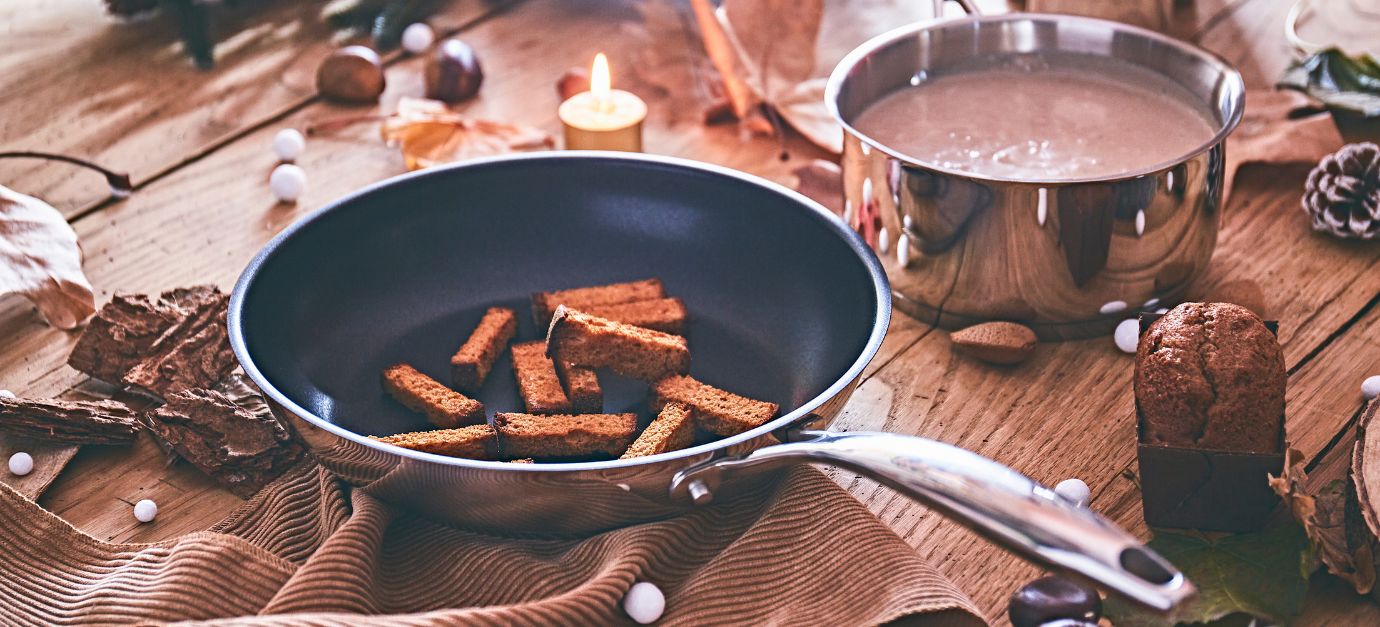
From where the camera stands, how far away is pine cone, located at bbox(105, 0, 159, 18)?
5.87 feet

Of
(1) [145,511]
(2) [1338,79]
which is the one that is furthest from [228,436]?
(2) [1338,79]

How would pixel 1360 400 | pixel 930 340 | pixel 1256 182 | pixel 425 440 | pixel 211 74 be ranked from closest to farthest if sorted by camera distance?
pixel 425 440
pixel 1360 400
pixel 930 340
pixel 1256 182
pixel 211 74

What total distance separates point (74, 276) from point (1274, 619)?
1.02 metres

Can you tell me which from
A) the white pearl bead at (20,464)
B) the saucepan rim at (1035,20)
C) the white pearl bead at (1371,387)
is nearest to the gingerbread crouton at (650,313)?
the saucepan rim at (1035,20)

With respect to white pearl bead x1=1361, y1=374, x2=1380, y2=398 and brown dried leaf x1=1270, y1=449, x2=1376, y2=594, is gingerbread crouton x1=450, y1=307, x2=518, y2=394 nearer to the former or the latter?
brown dried leaf x1=1270, y1=449, x2=1376, y2=594

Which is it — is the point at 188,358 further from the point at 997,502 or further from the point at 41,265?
the point at 997,502

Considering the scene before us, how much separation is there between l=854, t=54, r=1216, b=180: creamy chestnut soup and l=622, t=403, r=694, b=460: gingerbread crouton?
0.36m

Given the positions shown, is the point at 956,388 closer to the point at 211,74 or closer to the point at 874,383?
the point at 874,383

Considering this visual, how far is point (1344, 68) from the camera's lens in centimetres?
144

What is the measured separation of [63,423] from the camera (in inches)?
40.9

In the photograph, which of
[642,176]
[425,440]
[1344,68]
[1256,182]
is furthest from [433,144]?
[1344,68]

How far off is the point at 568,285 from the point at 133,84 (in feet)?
2.56

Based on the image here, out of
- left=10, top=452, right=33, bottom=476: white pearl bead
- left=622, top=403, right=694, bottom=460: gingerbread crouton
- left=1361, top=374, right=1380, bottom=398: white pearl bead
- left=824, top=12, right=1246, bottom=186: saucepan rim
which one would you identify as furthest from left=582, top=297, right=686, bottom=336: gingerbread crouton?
left=1361, top=374, right=1380, bottom=398: white pearl bead

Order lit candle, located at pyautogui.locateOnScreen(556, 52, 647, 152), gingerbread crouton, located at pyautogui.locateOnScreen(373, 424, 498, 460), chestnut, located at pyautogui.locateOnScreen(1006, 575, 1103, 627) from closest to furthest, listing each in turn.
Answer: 1. chestnut, located at pyautogui.locateOnScreen(1006, 575, 1103, 627)
2. gingerbread crouton, located at pyautogui.locateOnScreen(373, 424, 498, 460)
3. lit candle, located at pyautogui.locateOnScreen(556, 52, 647, 152)
